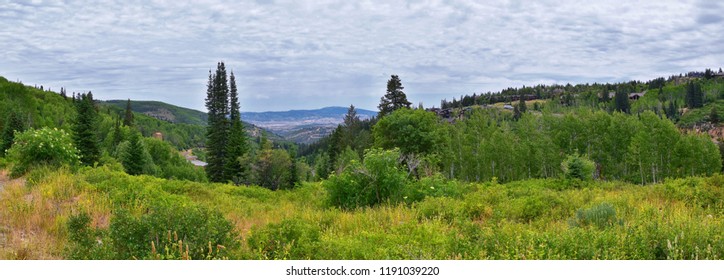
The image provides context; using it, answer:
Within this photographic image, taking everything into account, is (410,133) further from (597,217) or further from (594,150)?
(594,150)

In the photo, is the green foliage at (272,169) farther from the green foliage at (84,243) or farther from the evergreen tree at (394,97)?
the green foliage at (84,243)

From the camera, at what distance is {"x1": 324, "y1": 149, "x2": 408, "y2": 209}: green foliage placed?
48.5 feet

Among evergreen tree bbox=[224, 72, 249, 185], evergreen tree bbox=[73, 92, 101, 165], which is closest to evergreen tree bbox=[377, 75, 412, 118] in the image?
evergreen tree bbox=[224, 72, 249, 185]

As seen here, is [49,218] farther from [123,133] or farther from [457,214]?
[123,133]

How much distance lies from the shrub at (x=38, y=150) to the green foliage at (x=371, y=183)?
986cm

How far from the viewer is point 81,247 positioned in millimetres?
5879

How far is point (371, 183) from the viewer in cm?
1484

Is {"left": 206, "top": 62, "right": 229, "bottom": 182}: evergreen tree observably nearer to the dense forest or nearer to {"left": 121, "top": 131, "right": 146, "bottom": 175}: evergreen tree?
{"left": 121, "top": 131, "right": 146, "bottom": 175}: evergreen tree

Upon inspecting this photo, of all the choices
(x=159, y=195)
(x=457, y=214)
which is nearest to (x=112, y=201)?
(x=159, y=195)

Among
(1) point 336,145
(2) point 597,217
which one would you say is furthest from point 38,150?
(1) point 336,145

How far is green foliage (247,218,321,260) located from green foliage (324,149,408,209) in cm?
762

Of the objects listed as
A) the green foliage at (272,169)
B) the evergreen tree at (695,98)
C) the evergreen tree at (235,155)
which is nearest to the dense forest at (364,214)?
the green foliage at (272,169)

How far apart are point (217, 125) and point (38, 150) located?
52786 millimetres

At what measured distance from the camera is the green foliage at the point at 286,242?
6.20 metres
